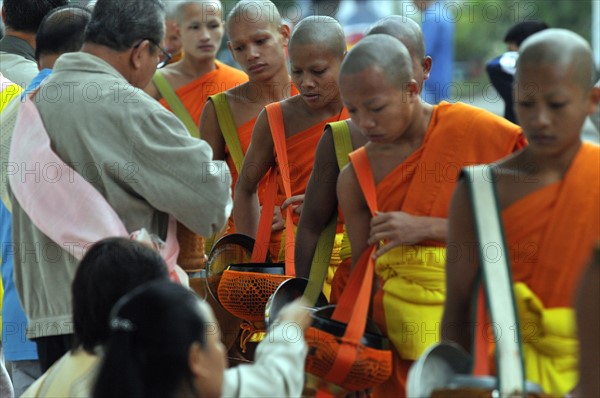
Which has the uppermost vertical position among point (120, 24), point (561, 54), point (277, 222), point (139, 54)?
point (120, 24)

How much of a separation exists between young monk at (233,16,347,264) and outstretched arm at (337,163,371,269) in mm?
1014

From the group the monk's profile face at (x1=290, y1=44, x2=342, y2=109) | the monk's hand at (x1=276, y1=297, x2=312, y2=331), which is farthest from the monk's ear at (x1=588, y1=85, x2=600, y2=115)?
the monk's profile face at (x1=290, y1=44, x2=342, y2=109)

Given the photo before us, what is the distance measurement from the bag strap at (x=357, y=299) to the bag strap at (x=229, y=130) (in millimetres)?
1856

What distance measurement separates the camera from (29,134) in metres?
4.14

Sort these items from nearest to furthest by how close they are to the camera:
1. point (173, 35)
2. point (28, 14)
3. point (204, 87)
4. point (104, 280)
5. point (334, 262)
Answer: point (104, 280) < point (334, 262) < point (28, 14) < point (204, 87) < point (173, 35)

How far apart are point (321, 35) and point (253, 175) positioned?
76 cm

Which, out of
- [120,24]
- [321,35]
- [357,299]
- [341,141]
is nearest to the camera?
[357,299]

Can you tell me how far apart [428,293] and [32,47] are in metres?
3.14

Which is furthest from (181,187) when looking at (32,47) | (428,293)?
(32,47)

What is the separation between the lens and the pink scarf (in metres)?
4.06

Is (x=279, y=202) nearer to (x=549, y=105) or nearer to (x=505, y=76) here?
(x=549, y=105)

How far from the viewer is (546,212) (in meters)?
3.33

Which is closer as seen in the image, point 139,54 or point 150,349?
point 150,349

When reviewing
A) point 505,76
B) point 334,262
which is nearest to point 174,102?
point 505,76
